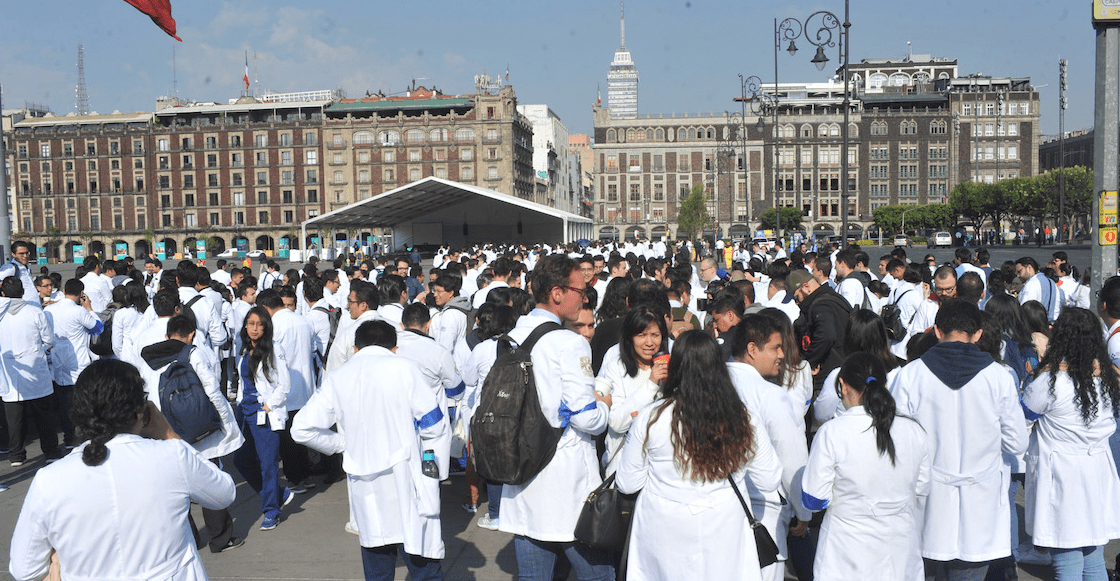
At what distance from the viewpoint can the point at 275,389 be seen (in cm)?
643

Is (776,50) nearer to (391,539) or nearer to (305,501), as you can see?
(305,501)

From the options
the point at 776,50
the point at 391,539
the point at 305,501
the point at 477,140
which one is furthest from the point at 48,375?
the point at 477,140

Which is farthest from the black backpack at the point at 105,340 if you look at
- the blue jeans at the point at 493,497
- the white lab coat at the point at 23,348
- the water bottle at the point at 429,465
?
the water bottle at the point at 429,465

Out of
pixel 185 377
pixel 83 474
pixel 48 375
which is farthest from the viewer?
pixel 48 375

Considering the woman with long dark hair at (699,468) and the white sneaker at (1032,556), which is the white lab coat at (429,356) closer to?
the woman with long dark hair at (699,468)

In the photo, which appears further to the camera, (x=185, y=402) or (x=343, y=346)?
(x=343, y=346)

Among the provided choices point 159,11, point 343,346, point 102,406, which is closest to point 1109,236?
point 343,346

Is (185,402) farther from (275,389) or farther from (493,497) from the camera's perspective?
(493,497)

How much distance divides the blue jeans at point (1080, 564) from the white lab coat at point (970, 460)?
0.61m

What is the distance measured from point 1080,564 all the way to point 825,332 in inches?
87.5

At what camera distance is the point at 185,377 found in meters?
5.22

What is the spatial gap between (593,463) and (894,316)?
4.95 meters

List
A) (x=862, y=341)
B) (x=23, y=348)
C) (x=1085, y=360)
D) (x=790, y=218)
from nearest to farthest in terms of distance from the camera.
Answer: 1. (x=1085, y=360)
2. (x=862, y=341)
3. (x=23, y=348)
4. (x=790, y=218)

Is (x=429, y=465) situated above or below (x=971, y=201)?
below
